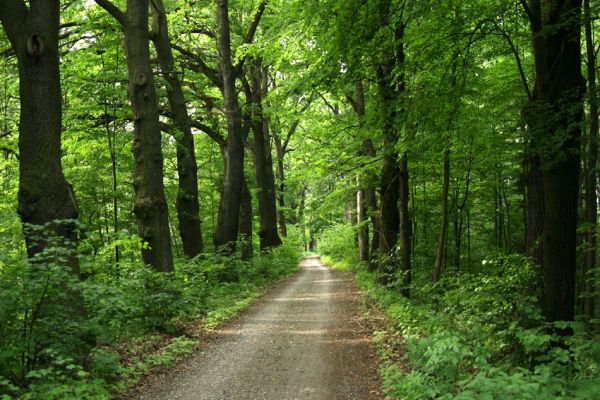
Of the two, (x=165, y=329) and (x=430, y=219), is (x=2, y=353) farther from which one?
(x=430, y=219)

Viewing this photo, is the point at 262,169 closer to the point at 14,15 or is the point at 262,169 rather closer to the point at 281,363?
the point at 281,363

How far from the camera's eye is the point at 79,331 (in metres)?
5.51

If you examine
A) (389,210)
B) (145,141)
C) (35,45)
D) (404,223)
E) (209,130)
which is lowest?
(404,223)

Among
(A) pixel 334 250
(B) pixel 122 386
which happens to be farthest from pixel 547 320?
(A) pixel 334 250

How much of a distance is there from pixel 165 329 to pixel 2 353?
4.30 m

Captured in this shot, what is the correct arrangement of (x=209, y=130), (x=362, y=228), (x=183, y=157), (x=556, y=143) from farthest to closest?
(x=362, y=228), (x=209, y=130), (x=183, y=157), (x=556, y=143)

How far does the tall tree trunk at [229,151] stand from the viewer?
15.7 meters

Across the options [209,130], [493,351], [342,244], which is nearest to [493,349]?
[493,351]

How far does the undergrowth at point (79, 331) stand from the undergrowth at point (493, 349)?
3.61 meters

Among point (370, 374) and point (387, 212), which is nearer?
point (370, 374)

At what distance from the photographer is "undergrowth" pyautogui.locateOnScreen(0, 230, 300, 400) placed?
16.3 feet

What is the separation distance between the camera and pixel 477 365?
183 inches

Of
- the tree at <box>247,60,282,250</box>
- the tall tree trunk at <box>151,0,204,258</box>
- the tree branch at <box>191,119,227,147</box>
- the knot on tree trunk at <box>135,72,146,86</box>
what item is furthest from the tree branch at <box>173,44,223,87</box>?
the knot on tree trunk at <box>135,72,146,86</box>

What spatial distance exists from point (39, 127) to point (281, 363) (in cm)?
516
